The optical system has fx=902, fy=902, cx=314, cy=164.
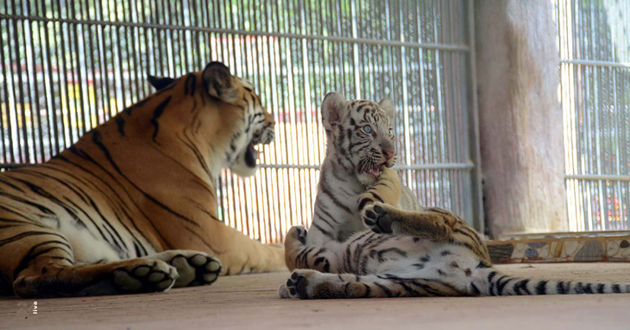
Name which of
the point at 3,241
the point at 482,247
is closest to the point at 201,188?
the point at 3,241

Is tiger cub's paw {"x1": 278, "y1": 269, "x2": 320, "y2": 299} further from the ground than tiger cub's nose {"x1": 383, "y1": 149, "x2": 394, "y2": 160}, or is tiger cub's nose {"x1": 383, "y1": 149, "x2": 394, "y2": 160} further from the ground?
tiger cub's nose {"x1": 383, "y1": 149, "x2": 394, "y2": 160}

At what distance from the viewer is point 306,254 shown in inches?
101

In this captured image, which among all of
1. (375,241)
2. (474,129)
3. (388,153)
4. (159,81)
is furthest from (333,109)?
(474,129)

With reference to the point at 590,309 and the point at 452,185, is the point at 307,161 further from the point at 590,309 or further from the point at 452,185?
the point at 590,309

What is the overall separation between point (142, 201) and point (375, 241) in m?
2.08

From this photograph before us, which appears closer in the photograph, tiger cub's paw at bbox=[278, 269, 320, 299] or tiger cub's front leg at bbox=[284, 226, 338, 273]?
tiger cub's paw at bbox=[278, 269, 320, 299]

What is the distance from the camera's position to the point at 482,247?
2205mm

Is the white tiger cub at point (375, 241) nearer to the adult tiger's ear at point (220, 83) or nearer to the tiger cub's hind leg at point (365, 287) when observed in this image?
the tiger cub's hind leg at point (365, 287)

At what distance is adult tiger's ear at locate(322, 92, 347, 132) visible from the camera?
2.67 m

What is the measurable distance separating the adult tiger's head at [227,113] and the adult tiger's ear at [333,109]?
6.42ft

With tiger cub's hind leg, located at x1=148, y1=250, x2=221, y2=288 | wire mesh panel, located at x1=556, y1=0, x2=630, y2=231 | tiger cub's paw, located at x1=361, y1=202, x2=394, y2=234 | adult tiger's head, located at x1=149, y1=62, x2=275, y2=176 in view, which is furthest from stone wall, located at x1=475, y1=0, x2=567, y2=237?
tiger cub's paw, located at x1=361, y1=202, x2=394, y2=234

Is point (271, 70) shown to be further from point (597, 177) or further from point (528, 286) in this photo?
point (528, 286)

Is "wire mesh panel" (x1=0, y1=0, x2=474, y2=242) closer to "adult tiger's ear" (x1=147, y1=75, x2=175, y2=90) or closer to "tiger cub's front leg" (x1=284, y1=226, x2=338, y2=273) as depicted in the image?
"adult tiger's ear" (x1=147, y1=75, x2=175, y2=90)

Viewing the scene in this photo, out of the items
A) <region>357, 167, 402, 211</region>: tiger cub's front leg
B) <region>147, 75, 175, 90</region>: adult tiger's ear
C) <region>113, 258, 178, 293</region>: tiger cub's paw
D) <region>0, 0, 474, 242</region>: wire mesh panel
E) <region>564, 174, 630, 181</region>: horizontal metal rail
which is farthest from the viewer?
<region>564, 174, 630, 181</region>: horizontal metal rail
